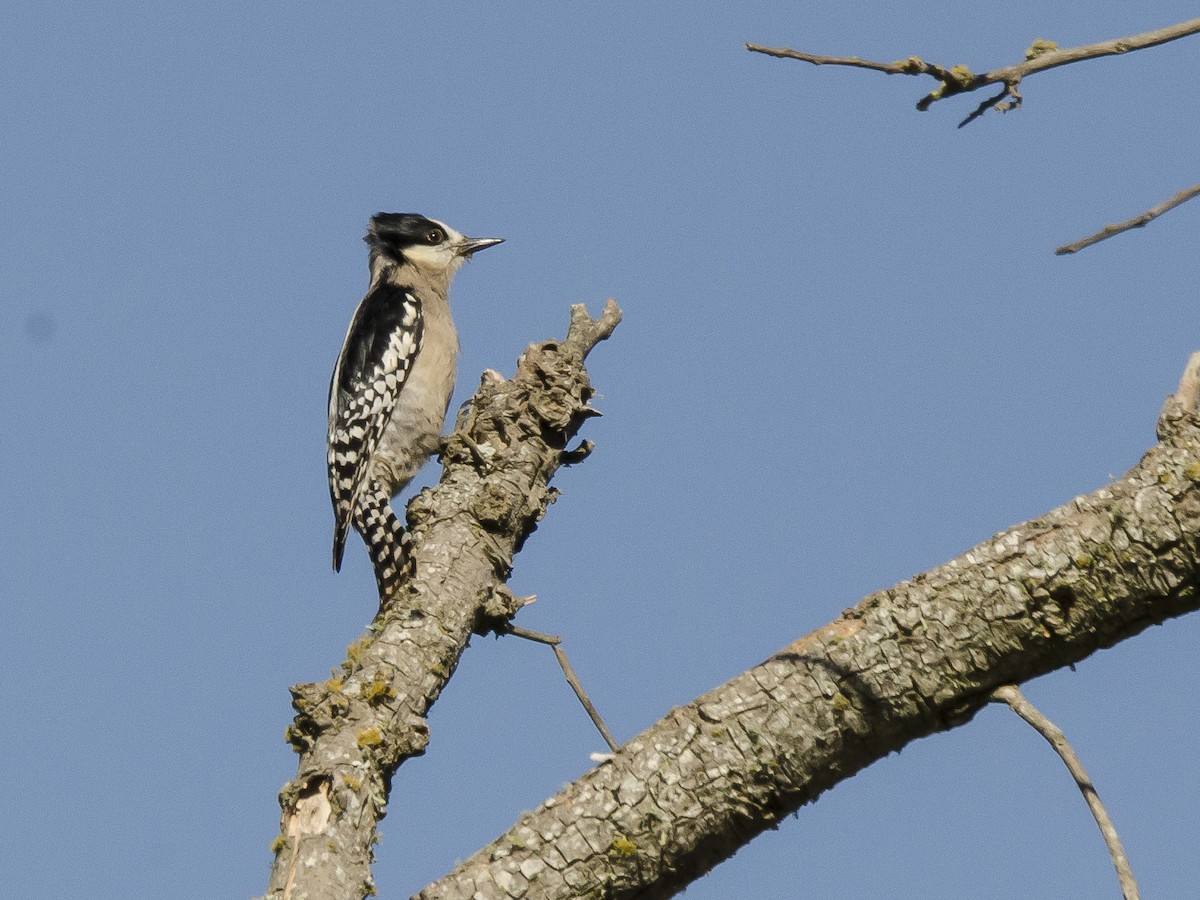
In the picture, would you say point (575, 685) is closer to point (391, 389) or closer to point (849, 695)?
point (849, 695)

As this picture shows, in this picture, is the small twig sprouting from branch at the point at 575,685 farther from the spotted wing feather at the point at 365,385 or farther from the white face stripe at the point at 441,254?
the white face stripe at the point at 441,254

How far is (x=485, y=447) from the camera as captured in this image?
5840mm

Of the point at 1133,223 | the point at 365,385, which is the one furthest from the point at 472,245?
the point at 1133,223

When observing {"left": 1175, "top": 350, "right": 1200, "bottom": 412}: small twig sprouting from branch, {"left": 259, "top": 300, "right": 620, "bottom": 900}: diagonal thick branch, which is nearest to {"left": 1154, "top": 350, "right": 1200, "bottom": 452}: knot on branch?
{"left": 1175, "top": 350, "right": 1200, "bottom": 412}: small twig sprouting from branch

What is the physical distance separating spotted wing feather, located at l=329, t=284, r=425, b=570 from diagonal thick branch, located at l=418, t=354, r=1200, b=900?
15.2ft

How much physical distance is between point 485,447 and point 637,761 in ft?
8.61

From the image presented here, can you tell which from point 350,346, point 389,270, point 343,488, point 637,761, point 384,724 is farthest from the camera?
point 389,270

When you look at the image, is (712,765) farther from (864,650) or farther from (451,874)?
(451,874)

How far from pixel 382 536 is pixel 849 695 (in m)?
4.41

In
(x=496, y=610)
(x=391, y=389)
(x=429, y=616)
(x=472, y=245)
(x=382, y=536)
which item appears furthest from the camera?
(x=472, y=245)

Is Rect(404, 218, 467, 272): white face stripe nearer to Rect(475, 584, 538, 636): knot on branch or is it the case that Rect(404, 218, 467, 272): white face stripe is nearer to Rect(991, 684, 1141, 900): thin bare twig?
Rect(475, 584, 538, 636): knot on branch

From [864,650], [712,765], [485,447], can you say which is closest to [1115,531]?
[864,650]

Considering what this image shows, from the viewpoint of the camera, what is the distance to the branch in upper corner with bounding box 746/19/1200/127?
2330 mm

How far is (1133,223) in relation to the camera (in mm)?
2350
